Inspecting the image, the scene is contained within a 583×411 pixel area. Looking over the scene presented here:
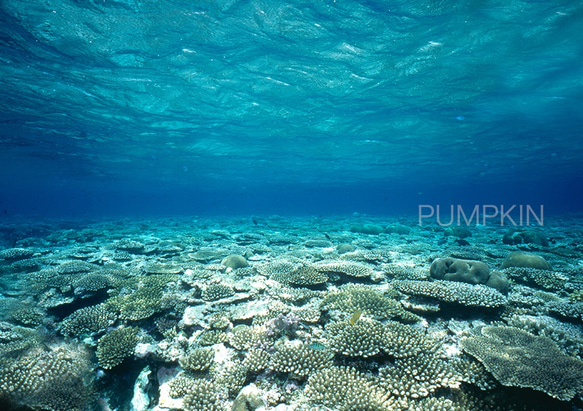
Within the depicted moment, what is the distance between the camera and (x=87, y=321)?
633 cm

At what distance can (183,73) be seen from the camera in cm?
1587

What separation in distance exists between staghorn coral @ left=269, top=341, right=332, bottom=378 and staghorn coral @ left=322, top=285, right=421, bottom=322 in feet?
4.92

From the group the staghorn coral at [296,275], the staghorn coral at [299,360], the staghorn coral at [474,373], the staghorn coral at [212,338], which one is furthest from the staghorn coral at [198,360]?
the staghorn coral at [474,373]

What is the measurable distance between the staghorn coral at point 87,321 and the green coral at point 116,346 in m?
0.66

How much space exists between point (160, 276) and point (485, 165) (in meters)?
54.0

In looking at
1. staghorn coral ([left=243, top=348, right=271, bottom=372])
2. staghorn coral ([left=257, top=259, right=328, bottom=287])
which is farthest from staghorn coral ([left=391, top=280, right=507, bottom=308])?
staghorn coral ([left=243, top=348, right=271, bottom=372])

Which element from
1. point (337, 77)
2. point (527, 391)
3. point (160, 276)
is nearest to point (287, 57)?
point (337, 77)

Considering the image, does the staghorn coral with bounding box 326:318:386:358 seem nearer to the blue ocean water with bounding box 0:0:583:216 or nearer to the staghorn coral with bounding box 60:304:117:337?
the staghorn coral with bounding box 60:304:117:337

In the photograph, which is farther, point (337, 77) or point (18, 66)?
point (337, 77)

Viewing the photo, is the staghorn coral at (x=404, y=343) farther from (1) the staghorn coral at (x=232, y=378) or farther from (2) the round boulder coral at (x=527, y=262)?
(2) the round boulder coral at (x=527, y=262)

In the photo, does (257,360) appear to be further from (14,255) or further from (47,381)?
(14,255)

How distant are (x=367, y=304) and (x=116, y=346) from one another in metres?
5.40

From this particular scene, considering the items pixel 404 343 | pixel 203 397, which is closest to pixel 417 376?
pixel 404 343

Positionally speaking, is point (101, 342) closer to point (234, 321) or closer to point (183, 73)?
point (234, 321)
